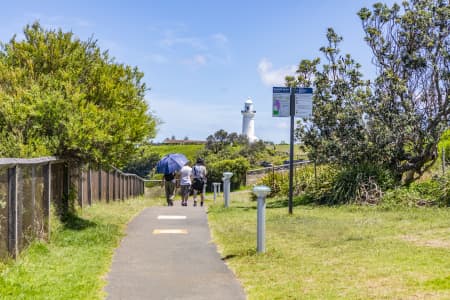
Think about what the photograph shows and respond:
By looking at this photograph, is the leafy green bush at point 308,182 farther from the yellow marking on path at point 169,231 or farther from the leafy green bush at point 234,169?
the leafy green bush at point 234,169

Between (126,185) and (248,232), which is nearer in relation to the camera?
(248,232)

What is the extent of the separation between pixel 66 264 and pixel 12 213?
1.00 metres

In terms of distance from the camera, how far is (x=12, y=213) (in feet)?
25.9

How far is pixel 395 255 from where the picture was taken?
317 inches

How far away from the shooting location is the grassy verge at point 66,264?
647 cm

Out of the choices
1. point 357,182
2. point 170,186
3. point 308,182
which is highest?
point 357,182

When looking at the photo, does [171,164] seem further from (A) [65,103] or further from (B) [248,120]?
(B) [248,120]

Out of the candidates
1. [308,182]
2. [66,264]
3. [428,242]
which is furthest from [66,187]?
[308,182]

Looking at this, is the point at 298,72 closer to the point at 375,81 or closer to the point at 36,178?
the point at 375,81

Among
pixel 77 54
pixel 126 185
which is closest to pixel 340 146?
pixel 77 54

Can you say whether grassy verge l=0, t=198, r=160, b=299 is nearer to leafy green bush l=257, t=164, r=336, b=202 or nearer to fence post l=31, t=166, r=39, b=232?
fence post l=31, t=166, r=39, b=232

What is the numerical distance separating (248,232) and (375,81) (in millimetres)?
7971

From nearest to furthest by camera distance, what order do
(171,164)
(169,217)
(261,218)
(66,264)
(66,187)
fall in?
(66,264)
(261,218)
(66,187)
(169,217)
(171,164)

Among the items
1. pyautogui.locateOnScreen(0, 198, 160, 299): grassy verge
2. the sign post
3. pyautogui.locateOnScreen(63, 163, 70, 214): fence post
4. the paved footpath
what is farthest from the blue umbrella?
pyautogui.locateOnScreen(0, 198, 160, 299): grassy verge
